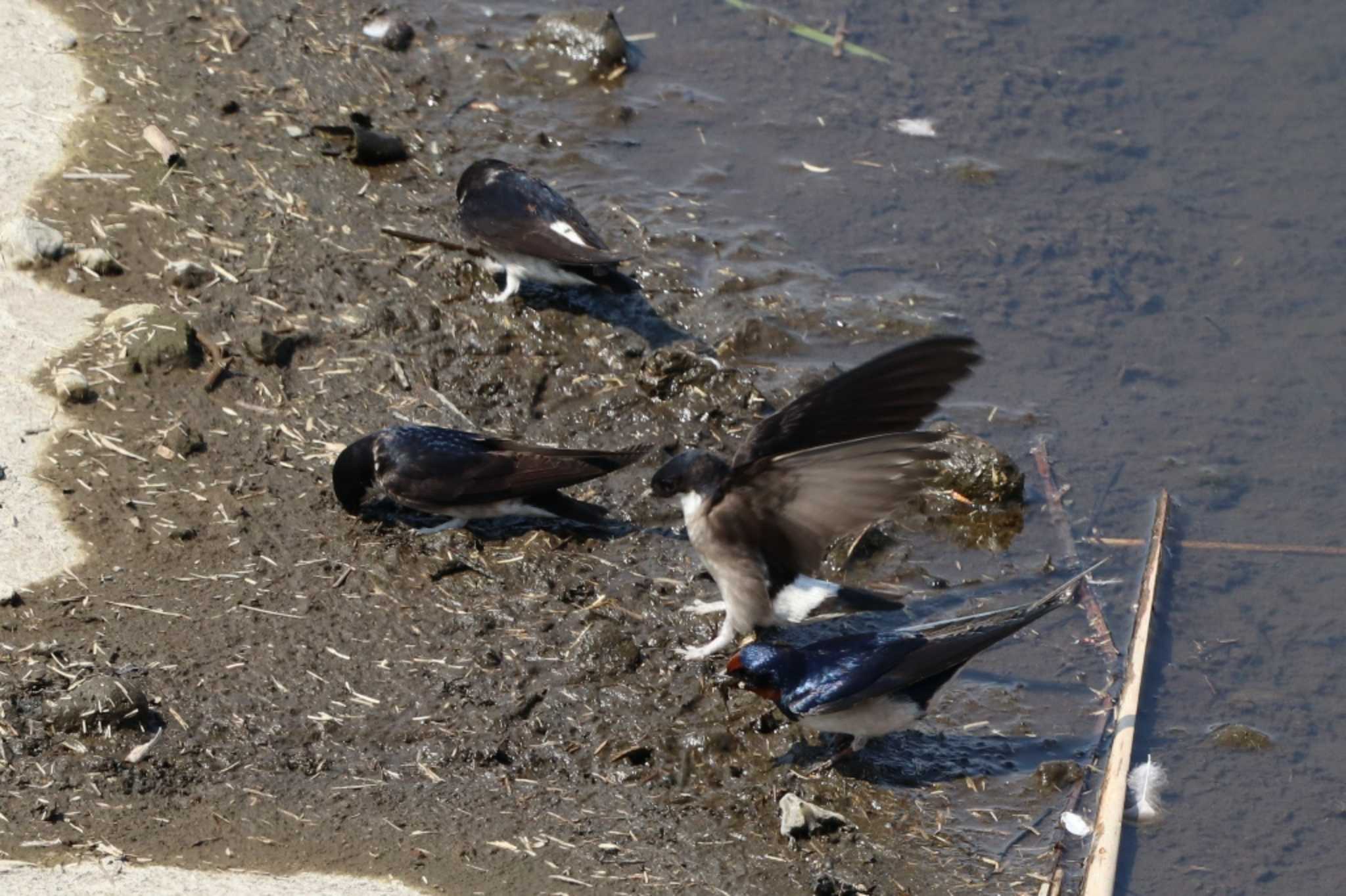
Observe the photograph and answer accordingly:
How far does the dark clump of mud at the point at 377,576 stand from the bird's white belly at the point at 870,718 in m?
0.19

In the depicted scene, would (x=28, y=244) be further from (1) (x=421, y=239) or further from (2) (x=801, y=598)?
(2) (x=801, y=598)

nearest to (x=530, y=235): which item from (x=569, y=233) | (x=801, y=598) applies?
(x=569, y=233)

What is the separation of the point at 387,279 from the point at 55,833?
369cm

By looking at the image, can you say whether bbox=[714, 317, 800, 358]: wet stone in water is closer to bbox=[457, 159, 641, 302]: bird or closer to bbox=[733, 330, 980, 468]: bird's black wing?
bbox=[457, 159, 641, 302]: bird

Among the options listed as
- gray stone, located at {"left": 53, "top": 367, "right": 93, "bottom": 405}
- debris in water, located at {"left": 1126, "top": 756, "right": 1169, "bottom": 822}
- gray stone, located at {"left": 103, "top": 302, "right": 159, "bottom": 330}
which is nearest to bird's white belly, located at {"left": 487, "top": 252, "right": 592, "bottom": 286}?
gray stone, located at {"left": 103, "top": 302, "right": 159, "bottom": 330}

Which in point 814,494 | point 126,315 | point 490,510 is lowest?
point 490,510

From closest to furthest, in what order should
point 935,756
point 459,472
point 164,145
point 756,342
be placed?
point 935,756 → point 459,472 → point 756,342 → point 164,145

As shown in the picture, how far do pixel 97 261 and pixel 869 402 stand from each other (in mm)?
3973

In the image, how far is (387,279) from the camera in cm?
784

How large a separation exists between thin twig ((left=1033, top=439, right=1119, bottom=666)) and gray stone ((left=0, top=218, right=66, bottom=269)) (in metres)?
4.81

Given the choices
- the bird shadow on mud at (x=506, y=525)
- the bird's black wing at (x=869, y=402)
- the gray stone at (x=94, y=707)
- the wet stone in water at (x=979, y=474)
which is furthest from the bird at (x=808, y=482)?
the gray stone at (x=94, y=707)

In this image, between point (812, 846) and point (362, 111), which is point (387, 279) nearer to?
point (362, 111)

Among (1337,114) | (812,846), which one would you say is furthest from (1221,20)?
(812,846)

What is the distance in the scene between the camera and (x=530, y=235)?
7.54m
